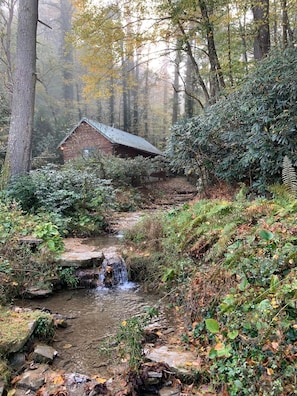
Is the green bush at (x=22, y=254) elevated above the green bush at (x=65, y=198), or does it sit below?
below

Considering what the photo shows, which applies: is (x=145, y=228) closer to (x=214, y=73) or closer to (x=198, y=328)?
(x=198, y=328)

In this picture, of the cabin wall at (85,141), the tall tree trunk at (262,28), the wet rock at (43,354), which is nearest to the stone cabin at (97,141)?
the cabin wall at (85,141)

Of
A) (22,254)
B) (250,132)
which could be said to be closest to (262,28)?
(250,132)

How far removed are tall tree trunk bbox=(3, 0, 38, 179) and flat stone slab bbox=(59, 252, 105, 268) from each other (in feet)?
13.1

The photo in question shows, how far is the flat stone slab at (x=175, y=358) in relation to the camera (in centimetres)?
281

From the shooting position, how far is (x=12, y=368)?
303cm

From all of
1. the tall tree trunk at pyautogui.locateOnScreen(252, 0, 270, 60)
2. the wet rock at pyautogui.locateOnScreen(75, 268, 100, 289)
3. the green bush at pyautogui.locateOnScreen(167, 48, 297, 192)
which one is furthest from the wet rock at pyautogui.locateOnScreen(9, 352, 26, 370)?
the tall tree trunk at pyautogui.locateOnScreen(252, 0, 270, 60)

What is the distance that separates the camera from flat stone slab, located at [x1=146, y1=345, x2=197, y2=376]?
2.81 metres

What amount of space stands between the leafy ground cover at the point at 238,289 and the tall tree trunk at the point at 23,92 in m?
5.27

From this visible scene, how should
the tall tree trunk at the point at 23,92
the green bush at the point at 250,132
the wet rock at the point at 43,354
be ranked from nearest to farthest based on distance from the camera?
the wet rock at the point at 43,354, the green bush at the point at 250,132, the tall tree trunk at the point at 23,92

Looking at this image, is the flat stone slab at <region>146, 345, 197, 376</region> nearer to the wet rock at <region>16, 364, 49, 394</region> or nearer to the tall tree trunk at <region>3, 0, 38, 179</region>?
the wet rock at <region>16, 364, 49, 394</region>

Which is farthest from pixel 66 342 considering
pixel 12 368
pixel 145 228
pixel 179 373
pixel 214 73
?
pixel 214 73

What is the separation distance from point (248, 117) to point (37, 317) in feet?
19.3

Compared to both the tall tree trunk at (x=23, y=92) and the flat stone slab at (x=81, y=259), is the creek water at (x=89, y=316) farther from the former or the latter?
the tall tree trunk at (x=23, y=92)
